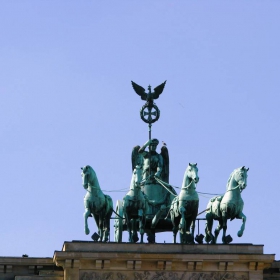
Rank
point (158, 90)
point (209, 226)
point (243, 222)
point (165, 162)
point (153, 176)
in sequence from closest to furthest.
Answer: point (243, 222) < point (209, 226) < point (153, 176) < point (165, 162) < point (158, 90)

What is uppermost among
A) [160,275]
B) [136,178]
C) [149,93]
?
[149,93]

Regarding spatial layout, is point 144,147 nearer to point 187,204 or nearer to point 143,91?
point 143,91

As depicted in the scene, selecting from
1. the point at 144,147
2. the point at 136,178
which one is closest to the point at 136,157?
the point at 144,147

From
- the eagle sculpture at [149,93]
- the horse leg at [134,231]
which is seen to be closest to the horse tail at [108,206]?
the horse leg at [134,231]

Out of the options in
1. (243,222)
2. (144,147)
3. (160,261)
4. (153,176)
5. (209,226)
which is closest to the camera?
(160,261)

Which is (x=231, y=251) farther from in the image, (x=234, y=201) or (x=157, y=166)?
(x=157, y=166)

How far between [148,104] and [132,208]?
6.03m

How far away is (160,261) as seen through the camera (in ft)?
208

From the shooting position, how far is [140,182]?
6488cm

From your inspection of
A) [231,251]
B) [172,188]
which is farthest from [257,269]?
[172,188]

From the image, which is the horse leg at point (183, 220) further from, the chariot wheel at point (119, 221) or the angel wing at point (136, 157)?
the angel wing at point (136, 157)

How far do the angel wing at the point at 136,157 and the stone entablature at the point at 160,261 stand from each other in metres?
5.63

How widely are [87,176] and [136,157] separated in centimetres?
477

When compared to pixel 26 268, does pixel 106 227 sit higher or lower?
higher
